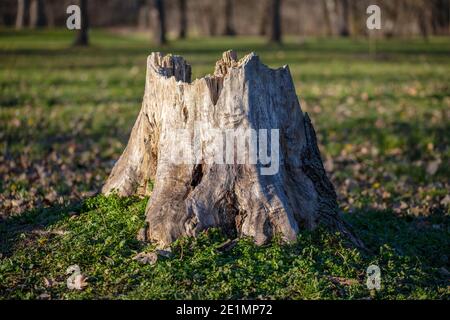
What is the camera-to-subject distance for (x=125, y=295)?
410 centimetres

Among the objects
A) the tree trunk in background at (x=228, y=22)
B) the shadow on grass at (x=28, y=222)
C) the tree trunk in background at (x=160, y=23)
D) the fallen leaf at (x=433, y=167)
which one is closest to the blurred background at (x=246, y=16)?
the tree trunk in background at (x=228, y=22)

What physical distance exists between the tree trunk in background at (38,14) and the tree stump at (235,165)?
135ft

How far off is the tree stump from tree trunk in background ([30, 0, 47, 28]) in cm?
4115

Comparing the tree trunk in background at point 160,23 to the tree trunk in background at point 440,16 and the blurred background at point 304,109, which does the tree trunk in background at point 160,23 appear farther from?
the tree trunk in background at point 440,16

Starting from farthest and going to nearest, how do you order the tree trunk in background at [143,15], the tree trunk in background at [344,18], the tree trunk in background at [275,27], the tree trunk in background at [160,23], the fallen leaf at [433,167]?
the tree trunk in background at [143,15] → the tree trunk in background at [344,18] → the tree trunk in background at [275,27] → the tree trunk in background at [160,23] → the fallen leaf at [433,167]

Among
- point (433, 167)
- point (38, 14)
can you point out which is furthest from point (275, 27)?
point (433, 167)

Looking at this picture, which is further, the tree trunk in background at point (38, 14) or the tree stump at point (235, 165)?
the tree trunk in background at point (38, 14)

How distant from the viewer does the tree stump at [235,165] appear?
4645 mm

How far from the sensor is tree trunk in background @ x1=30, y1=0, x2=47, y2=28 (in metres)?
44.1

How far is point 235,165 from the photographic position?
4688 mm

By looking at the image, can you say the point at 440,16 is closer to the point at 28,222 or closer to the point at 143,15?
the point at 143,15

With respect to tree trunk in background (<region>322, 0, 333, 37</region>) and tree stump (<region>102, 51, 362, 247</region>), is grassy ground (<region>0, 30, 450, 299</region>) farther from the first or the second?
tree trunk in background (<region>322, 0, 333, 37</region>)
